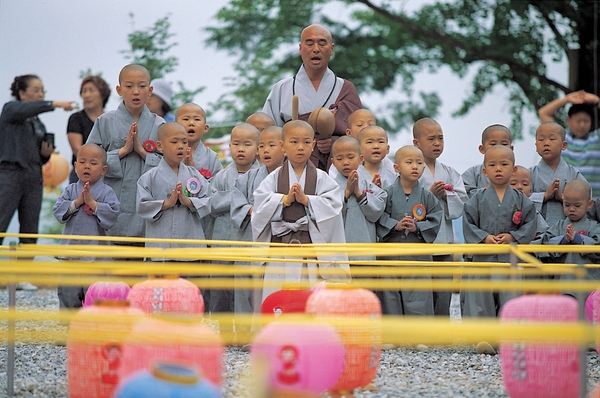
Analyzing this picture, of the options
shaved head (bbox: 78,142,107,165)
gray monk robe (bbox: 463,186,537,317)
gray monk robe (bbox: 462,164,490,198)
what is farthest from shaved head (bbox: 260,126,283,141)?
gray monk robe (bbox: 462,164,490,198)

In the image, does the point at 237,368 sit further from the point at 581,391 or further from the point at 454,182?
the point at 454,182

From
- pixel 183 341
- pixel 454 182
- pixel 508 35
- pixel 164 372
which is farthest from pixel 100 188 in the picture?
pixel 508 35

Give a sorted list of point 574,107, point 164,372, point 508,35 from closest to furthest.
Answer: point 164,372 < point 574,107 < point 508,35

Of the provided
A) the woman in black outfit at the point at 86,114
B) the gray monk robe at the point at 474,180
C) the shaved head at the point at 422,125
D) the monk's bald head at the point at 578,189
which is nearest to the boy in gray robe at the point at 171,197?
the woman in black outfit at the point at 86,114

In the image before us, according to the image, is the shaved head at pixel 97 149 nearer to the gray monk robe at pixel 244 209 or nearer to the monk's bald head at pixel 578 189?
the gray monk robe at pixel 244 209

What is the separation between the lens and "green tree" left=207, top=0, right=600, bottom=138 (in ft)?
36.6

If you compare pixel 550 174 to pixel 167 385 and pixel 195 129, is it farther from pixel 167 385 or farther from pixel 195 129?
pixel 167 385

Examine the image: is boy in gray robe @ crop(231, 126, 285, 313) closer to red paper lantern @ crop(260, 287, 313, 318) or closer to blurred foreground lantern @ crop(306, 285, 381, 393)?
red paper lantern @ crop(260, 287, 313, 318)

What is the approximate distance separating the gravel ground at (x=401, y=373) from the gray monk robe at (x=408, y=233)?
355 mm

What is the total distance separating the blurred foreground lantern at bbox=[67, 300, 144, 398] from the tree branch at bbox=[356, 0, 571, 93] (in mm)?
8590

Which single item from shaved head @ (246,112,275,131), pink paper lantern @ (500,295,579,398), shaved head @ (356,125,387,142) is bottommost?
pink paper lantern @ (500,295,579,398)

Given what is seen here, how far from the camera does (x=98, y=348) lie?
11.1ft

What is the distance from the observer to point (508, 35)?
37.2 feet

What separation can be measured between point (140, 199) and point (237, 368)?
1.63m
